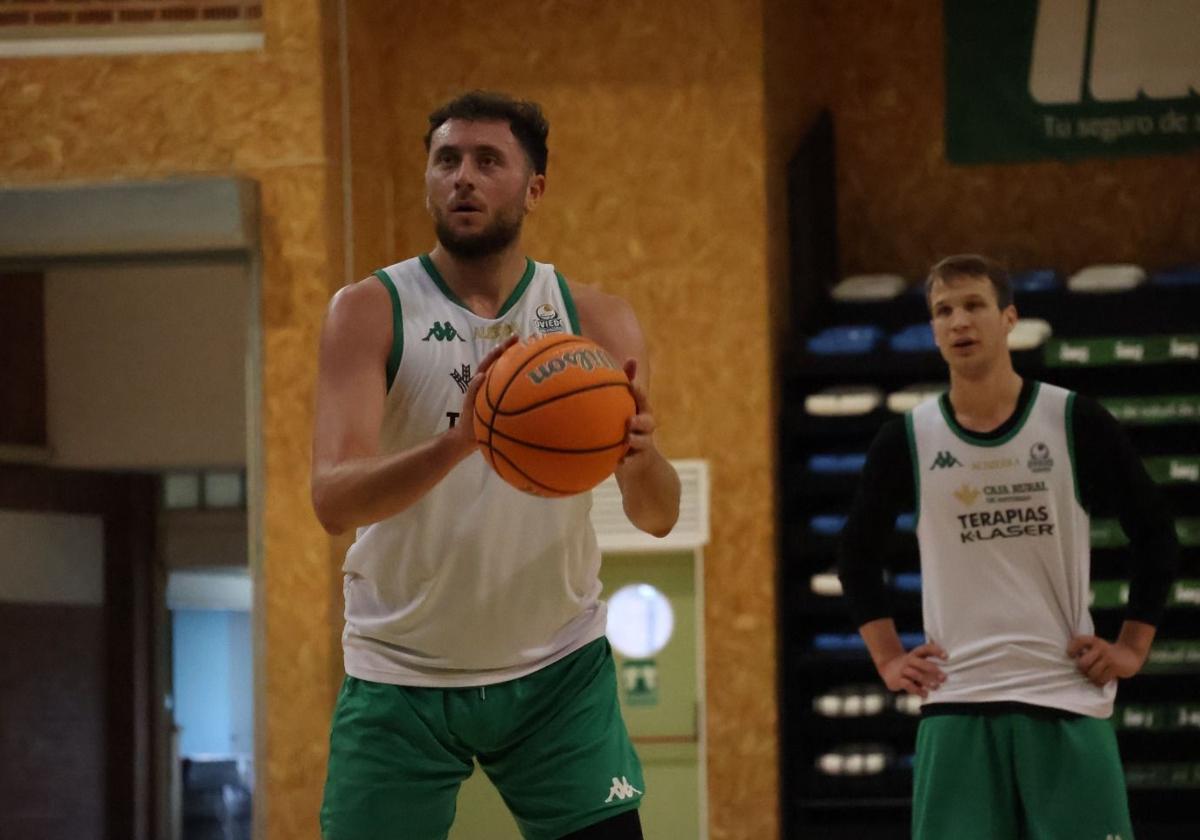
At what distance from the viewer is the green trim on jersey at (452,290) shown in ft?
10.2

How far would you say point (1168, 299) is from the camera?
7.31m

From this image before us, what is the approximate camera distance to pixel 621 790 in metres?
3.04

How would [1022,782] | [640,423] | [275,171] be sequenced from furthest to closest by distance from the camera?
[275,171]
[1022,782]
[640,423]

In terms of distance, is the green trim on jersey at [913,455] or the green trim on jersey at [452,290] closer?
the green trim on jersey at [452,290]

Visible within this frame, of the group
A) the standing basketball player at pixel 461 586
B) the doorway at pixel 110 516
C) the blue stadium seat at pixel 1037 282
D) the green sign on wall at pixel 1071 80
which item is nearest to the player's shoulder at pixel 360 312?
the standing basketball player at pixel 461 586

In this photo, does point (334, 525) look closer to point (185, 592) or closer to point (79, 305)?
point (79, 305)

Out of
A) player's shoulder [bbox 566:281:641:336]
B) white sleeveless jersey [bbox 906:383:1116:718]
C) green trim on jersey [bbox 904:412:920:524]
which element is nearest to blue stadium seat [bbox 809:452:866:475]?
green trim on jersey [bbox 904:412:920:524]

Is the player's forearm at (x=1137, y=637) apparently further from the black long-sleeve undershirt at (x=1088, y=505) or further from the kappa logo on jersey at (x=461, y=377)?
the kappa logo on jersey at (x=461, y=377)

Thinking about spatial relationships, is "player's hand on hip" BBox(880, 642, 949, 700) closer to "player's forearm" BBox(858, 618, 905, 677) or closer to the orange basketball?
"player's forearm" BBox(858, 618, 905, 677)

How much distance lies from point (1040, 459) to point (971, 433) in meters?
0.17

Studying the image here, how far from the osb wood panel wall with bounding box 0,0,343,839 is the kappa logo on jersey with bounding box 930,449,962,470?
3.15 meters

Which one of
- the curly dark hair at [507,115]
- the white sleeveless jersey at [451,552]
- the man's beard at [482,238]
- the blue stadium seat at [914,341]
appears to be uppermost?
the blue stadium seat at [914,341]

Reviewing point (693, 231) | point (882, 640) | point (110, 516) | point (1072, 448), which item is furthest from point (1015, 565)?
point (110, 516)

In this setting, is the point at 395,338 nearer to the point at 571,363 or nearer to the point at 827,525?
the point at 571,363
